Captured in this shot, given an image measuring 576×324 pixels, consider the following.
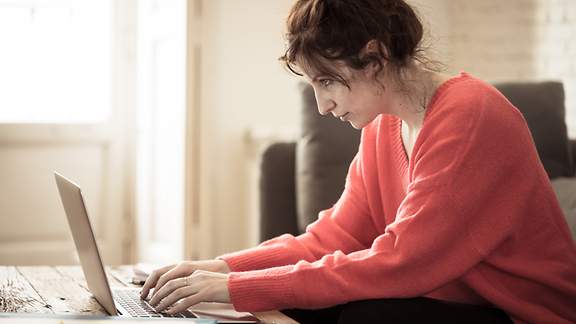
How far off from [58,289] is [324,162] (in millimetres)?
878

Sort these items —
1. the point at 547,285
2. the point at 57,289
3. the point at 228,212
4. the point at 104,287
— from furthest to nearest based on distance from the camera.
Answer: the point at 228,212
the point at 57,289
the point at 547,285
the point at 104,287

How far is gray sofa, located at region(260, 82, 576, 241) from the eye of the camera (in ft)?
6.86

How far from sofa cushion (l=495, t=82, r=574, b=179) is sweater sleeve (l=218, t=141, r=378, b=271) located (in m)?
0.58

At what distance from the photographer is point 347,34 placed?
132 cm

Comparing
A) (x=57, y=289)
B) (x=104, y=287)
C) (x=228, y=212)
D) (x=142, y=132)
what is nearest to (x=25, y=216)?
(x=142, y=132)

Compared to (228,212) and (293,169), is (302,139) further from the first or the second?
(228,212)

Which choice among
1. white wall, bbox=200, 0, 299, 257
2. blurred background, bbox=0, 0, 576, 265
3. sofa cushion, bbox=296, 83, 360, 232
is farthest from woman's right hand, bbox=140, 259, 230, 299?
white wall, bbox=200, 0, 299, 257

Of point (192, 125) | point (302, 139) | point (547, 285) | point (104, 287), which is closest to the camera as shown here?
point (104, 287)

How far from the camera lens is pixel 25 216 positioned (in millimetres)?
4141

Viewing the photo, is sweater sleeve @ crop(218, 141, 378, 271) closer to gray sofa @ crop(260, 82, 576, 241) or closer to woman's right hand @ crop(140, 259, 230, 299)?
woman's right hand @ crop(140, 259, 230, 299)

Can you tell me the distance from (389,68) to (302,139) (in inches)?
32.8

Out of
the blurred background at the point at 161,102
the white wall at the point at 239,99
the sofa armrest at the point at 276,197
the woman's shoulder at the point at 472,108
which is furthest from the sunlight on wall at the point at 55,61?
the woman's shoulder at the point at 472,108

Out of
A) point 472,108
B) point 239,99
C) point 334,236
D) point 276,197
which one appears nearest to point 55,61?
point 239,99

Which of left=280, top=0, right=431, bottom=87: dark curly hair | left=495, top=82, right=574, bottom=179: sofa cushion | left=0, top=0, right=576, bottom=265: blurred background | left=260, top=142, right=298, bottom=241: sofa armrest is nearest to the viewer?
left=280, top=0, right=431, bottom=87: dark curly hair
